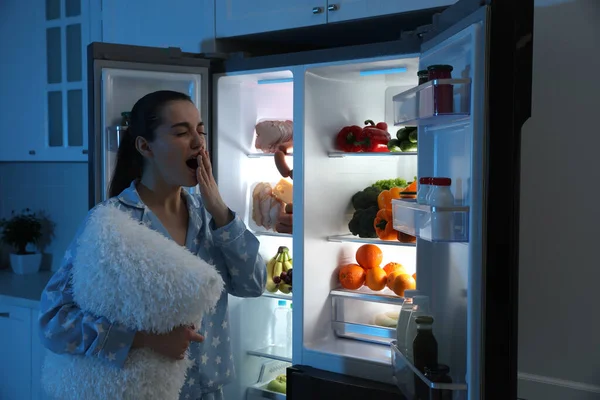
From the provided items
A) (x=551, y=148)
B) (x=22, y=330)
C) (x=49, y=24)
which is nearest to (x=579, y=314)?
(x=551, y=148)

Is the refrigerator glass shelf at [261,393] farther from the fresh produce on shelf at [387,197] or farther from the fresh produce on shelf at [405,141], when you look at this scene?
the fresh produce on shelf at [405,141]

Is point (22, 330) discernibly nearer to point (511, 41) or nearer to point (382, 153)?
point (382, 153)

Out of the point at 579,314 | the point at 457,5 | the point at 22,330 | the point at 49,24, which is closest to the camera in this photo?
the point at 457,5

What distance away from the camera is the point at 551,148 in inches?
70.3

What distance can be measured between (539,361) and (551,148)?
1.80 ft

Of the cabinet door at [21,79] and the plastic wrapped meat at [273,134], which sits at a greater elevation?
the cabinet door at [21,79]

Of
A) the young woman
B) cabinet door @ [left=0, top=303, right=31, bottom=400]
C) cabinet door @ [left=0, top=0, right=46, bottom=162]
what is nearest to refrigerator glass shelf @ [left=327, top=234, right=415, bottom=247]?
the young woman

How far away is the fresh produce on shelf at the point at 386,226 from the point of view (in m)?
2.23

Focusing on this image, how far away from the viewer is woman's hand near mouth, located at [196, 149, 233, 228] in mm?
1678

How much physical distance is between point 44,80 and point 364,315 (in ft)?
6.20

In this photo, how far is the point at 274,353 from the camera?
263 cm

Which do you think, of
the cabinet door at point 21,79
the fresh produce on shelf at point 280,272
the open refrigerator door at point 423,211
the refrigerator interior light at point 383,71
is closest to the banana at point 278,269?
the fresh produce on shelf at point 280,272

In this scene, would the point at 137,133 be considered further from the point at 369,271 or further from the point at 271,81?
the point at 369,271

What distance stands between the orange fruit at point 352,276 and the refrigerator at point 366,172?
27mm
